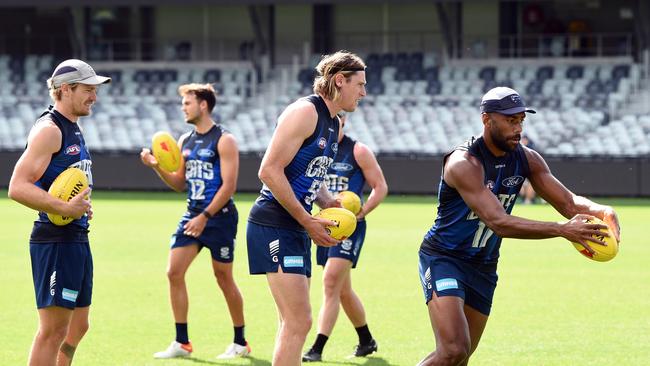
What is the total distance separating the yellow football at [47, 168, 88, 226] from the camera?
291 inches

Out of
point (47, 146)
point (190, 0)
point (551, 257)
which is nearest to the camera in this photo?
point (47, 146)

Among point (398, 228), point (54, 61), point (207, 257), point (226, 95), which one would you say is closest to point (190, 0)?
point (226, 95)

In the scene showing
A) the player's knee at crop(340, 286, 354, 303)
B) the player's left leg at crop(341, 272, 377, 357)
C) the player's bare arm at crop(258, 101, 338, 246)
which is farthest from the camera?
the player's knee at crop(340, 286, 354, 303)

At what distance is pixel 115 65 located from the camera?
4225 cm

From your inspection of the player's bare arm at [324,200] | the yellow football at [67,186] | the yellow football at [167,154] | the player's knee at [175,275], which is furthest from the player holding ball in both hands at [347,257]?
the yellow football at [67,186]

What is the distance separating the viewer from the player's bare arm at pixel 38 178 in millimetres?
7281

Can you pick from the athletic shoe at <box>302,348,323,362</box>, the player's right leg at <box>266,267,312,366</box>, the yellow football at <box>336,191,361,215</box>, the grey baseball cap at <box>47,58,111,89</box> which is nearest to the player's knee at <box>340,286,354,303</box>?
the athletic shoe at <box>302,348,323,362</box>

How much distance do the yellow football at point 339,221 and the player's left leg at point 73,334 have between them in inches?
67.8

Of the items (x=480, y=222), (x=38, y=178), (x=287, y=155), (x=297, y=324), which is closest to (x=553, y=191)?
(x=480, y=222)

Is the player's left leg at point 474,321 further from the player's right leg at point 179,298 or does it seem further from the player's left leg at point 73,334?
the player's right leg at point 179,298

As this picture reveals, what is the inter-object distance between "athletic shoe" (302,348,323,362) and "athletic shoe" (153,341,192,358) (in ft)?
3.33

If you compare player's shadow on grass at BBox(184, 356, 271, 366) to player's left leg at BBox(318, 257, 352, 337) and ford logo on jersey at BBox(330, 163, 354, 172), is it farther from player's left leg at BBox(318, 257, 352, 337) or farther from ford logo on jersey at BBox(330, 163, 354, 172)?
ford logo on jersey at BBox(330, 163, 354, 172)

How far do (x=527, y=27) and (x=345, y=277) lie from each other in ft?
103

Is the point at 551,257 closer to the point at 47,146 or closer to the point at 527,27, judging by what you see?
the point at 47,146
